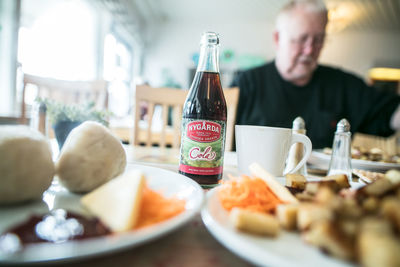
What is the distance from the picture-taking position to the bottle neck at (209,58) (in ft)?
2.02

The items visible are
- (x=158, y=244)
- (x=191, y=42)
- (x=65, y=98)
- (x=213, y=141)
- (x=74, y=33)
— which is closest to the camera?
(x=158, y=244)

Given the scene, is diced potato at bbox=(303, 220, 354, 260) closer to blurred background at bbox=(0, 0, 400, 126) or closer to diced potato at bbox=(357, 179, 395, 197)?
diced potato at bbox=(357, 179, 395, 197)

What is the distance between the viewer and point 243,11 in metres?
4.99

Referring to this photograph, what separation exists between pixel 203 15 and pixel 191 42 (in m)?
0.67

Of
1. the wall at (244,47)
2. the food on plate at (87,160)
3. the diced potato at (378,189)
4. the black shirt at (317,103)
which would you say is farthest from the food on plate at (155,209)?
the wall at (244,47)

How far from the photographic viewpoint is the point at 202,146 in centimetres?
49

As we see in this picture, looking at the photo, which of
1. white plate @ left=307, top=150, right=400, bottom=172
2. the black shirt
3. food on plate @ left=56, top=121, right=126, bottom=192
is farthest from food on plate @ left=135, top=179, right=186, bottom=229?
the black shirt

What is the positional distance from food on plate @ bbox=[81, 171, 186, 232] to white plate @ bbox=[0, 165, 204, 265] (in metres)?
0.02

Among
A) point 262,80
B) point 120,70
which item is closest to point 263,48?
point 120,70

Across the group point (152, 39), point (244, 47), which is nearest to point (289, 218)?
point (244, 47)

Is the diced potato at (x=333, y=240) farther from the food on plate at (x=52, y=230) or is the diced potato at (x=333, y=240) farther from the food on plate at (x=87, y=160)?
the food on plate at (x=87, y=160)

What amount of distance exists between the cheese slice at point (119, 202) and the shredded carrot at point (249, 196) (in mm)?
129

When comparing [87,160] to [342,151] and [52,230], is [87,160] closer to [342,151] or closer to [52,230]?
[52,230]

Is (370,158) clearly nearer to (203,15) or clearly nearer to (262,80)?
(262,80)
